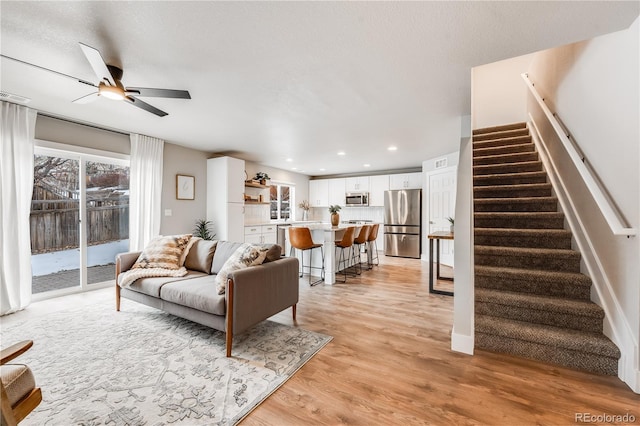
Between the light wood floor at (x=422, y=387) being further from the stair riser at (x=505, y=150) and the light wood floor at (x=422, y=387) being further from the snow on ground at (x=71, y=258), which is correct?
the snow on ground at (x=71, y=258)

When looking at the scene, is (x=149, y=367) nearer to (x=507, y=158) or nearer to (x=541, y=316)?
(x=541, y=316)

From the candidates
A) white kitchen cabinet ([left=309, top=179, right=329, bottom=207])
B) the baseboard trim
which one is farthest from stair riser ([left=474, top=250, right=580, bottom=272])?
white kitchen cabinet ([left=309, top=179, right=329, bottom=207])

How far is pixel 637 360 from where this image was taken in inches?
66.0

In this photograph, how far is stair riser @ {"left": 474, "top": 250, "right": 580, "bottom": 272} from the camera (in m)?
2.42

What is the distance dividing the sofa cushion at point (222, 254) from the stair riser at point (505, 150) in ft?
13.1

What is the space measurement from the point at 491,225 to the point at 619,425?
203 cm

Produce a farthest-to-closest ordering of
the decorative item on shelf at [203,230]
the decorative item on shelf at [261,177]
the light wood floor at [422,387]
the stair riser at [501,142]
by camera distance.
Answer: the decorative item on shelf at [261,177] → the decorative item on shelf at [203,230] → the stair riser at [501,142] → the light wood floor at [422,387]

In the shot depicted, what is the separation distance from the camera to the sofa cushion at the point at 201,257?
3.05m

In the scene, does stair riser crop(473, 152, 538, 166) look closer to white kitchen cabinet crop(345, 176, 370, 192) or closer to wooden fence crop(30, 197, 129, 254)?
white kitchen cabinet crop(345, 176, 370, 192)

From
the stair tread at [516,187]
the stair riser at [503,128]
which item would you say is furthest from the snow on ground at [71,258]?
the stair riser at [503,128]

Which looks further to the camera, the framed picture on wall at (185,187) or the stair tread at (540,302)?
the framed picture on wall at (185,187)

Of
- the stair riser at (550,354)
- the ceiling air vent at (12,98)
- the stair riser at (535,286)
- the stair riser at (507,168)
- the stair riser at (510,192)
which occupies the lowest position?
the stair riser at (550,354)

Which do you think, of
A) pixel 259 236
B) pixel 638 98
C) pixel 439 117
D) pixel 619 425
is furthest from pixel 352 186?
pixel 619 425

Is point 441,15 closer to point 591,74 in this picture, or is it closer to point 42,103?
point 591,74
